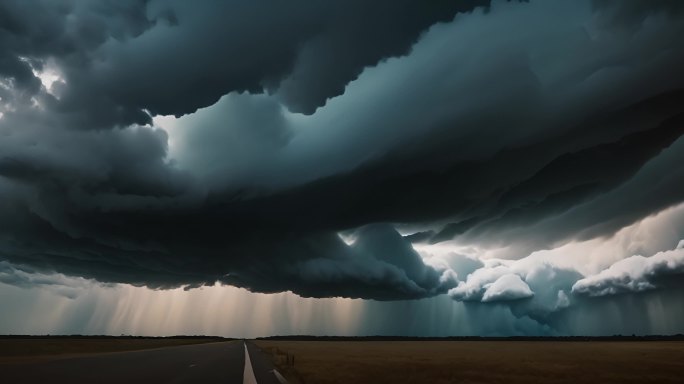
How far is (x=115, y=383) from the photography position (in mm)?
21234

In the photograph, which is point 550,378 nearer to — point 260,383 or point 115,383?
point 260,383

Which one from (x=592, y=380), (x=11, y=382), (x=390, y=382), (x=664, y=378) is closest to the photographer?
(x=11, y=382)

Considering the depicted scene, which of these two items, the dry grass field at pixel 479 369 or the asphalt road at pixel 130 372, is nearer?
the asphalt road at pixel 130 372

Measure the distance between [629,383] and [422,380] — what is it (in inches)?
506

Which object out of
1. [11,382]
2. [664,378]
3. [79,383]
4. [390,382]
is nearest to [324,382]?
[390,382]

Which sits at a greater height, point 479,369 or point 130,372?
point 479,369

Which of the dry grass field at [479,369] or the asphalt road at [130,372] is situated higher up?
the dry grass field at [479,369]

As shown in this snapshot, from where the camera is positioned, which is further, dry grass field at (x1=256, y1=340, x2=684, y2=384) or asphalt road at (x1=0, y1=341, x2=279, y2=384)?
dry grass field at (x1=256, y1=340, x2=684, y2=384)

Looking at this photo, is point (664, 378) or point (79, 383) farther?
point (664, 378)

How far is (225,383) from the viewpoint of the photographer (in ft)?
69.2

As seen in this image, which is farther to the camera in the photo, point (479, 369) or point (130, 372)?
point (479, 369)

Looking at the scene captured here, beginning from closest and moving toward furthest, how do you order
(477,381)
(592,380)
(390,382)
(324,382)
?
1. (324,382)
2. (390,382)
3. (477,381)
4. (592,380)

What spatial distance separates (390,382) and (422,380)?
273 cm

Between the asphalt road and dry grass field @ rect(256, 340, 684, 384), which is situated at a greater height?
dry grass field @ rect(256, 340, 684, 384)
